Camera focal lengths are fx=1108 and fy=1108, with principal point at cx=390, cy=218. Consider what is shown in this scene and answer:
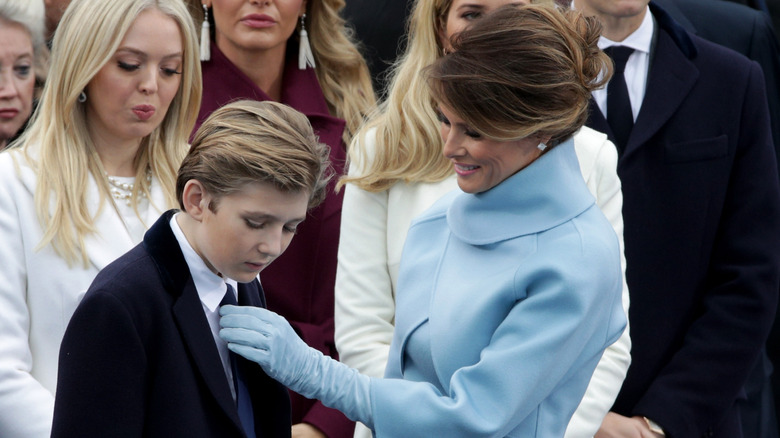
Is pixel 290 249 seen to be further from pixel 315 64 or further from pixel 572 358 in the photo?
pixel 572 358

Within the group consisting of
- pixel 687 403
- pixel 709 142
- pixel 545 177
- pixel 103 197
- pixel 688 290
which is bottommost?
pixel 687 403

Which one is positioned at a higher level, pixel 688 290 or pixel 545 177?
pixel 545 177

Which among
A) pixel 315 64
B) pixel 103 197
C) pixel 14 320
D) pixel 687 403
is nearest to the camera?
pixel 14 320

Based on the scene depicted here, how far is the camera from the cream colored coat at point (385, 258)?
3.00 metres

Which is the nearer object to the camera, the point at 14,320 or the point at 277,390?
the point at 277,390

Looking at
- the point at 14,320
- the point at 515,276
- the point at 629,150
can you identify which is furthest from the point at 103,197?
the point at 629,150

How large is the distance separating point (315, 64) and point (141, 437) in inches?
78.8

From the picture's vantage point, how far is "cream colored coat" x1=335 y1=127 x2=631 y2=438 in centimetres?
300

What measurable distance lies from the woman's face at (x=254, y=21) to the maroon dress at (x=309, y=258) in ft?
0.29

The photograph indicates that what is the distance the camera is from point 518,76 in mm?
Result: 2176

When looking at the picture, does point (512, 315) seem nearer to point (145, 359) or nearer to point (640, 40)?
point (145, 359)

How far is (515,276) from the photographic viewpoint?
7.30 feet

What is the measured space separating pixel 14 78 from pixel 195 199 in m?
1.38

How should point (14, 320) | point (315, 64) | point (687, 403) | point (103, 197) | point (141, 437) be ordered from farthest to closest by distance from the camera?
1. point (315, 64)
2. point (687, 403)
3. point (103, 197)
4. point (14, 320)
5. point (141, 437)
